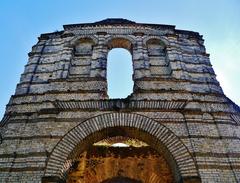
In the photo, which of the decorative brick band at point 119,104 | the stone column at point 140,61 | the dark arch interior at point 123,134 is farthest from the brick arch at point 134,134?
the stone column at point 140,61

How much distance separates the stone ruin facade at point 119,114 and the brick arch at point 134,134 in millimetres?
23

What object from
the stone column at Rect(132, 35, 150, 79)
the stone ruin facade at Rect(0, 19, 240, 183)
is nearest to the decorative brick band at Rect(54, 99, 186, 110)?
the stone ruin facade at Rect(0, 19, 240, 183)

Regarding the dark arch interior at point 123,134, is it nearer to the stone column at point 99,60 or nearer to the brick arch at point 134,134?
the brick arch at point 134,134

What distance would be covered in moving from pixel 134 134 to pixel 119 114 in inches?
25.8

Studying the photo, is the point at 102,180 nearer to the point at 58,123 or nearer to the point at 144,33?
the point at 58,123

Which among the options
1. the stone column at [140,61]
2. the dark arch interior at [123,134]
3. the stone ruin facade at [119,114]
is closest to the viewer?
the stone ruin facade at [119,114]

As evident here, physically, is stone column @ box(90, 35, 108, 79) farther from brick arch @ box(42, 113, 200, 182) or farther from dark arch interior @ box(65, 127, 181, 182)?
dark arch interior @ box(65, 127, 181, 182)

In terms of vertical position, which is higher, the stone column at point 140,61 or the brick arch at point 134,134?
the stone column at point 140,61

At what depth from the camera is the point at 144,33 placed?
1080cm

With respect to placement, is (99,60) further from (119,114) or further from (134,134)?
(134,134)

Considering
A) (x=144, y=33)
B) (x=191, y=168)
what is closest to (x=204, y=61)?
(x=144, y=33)

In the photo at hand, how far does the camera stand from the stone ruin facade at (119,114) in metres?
6.63

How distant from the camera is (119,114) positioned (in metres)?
7.47

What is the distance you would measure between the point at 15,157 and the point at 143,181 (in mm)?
5069
